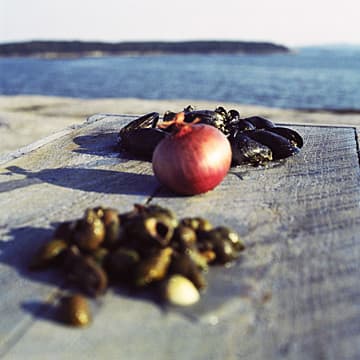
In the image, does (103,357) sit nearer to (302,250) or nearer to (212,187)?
(302,250)

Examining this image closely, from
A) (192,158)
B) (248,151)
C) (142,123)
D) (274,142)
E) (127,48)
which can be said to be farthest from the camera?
(127,48)

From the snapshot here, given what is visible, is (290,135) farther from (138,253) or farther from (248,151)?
(138,253)

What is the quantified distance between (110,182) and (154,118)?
4.10ft

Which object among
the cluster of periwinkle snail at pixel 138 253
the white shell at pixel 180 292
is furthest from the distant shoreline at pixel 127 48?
the white shell at pixel 180 292

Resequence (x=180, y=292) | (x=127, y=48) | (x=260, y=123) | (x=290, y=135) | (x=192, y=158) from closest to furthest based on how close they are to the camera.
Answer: (x=180, y=292), (x=192, y=158), (x=290, y=135), (x=260, y=123), (x=127, y=48)

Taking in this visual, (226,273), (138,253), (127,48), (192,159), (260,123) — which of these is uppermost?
(192,159)

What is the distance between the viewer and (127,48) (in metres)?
157

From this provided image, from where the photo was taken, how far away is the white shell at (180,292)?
2258mm

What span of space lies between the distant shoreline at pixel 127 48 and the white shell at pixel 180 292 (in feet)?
461

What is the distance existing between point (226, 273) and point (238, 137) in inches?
78.3

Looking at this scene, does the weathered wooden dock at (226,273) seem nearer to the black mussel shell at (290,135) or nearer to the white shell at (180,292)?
the white shell at (180,292)

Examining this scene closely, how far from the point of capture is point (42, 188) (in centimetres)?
382

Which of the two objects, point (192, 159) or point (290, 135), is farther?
point (290, 135)

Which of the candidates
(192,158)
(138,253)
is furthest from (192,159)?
(138,253)
